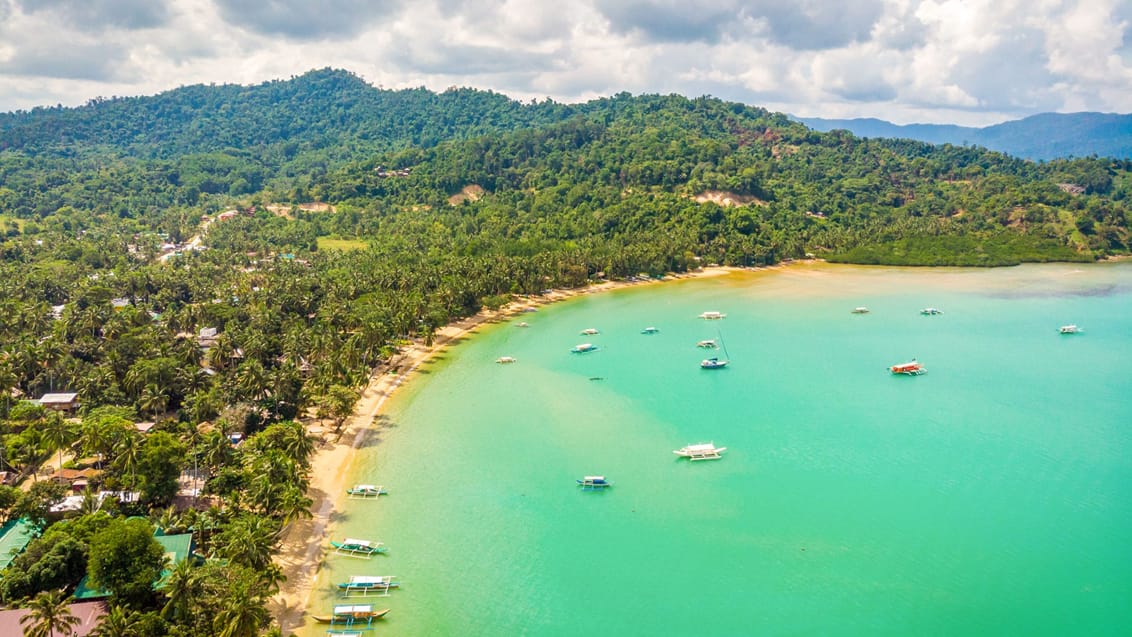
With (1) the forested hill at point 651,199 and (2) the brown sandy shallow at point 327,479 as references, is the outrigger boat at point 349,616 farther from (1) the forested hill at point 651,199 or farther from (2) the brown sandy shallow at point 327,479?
(1) the forested hill at point 651,199

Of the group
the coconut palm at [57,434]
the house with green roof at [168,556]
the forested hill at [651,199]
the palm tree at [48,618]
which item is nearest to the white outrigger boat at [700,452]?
the house with green roof at [168,556]

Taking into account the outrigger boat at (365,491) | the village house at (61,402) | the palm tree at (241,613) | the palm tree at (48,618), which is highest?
the village house at (61,402)

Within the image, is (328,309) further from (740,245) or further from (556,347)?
(740,245)

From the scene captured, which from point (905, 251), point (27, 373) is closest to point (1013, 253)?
point (905, 251)

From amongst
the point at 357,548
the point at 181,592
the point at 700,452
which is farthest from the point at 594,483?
the point at 181,592

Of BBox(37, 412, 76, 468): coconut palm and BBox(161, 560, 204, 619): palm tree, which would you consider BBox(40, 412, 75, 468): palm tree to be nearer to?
BBox(37, 412, 76, 468): coconut palm

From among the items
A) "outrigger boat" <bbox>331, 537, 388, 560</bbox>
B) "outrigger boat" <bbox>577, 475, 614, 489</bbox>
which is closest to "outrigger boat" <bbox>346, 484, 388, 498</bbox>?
"outrigger boat" <bbox>331, 537, 388, 560</bbox>

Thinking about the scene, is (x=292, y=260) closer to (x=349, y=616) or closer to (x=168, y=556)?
(x=168, y=556)
